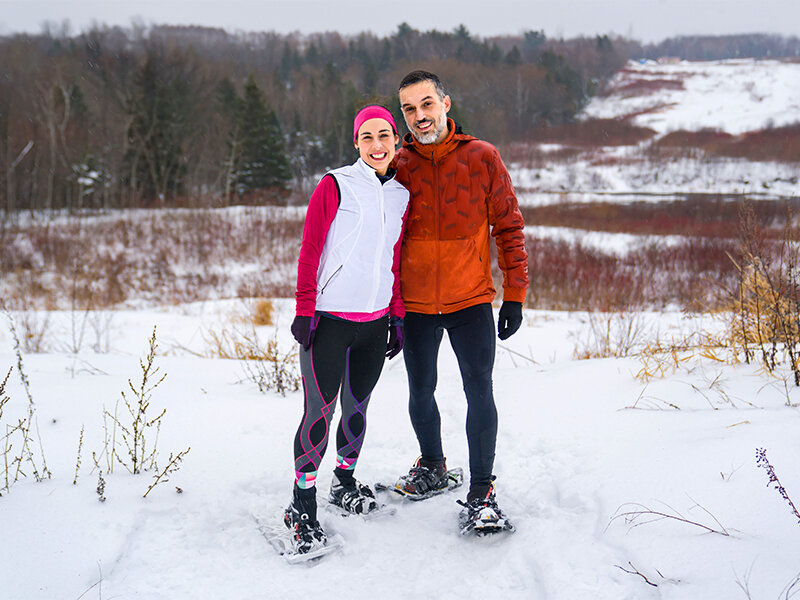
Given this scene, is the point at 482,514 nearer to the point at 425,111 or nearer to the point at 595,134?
the point at 425,111

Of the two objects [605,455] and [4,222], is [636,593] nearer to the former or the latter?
[605,455]

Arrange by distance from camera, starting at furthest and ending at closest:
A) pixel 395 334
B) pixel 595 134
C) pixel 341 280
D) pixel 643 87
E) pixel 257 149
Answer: pixel 643 87 < pixel 595 134 < pixel 257 149 < pixel 395 334 < pixel 341 280

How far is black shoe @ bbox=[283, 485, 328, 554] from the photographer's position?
89.2 inches

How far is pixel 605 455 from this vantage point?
9.61ft

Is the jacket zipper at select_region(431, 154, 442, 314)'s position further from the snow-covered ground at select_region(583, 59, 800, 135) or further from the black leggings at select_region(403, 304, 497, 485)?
the snow-covered ground at select_region(583, 59, 800, 135)

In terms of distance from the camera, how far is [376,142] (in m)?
2.31

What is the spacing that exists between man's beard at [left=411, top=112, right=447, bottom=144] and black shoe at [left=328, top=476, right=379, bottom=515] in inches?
66.0

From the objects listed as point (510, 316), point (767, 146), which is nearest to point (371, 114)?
point (510, 316)

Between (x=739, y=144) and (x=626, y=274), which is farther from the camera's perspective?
(x=739, y=144)

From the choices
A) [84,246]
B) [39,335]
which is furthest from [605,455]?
[84,246]

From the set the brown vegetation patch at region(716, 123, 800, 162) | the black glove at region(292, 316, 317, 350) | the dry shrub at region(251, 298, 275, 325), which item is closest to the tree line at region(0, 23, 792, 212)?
the dry shrub at region(251, 298, 275, 325)

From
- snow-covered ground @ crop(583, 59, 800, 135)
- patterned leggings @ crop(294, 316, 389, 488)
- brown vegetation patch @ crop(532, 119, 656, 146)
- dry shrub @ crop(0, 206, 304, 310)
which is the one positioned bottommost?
dry shrub @ crop(0, 206, 304, 310)

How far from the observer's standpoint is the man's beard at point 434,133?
2380mm

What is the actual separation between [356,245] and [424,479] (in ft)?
4.34
